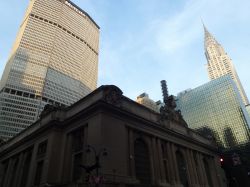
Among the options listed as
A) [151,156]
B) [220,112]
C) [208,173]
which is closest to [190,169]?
[208,173]

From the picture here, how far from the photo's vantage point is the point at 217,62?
571ft

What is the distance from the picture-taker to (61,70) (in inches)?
6088

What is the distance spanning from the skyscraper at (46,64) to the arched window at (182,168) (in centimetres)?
10855

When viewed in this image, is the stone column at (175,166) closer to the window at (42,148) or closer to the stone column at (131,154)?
the stone column at (131,154)

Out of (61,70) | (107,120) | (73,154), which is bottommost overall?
(73,154)

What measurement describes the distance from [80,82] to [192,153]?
13012 cm

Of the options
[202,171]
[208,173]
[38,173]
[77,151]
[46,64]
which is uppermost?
[46,64]

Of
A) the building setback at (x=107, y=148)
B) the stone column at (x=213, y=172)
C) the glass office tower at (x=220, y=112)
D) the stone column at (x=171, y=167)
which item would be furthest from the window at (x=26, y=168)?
the glass office tower at (x=220, y=112)

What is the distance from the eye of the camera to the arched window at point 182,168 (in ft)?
121

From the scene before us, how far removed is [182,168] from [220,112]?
80.8 meters

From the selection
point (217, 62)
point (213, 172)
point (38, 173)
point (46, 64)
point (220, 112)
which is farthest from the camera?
point (217, 62)

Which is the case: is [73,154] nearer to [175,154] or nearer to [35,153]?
[35,153]

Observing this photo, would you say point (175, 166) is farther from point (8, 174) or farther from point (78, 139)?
point (8, 174)

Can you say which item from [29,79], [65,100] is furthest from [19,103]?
[65,100]
